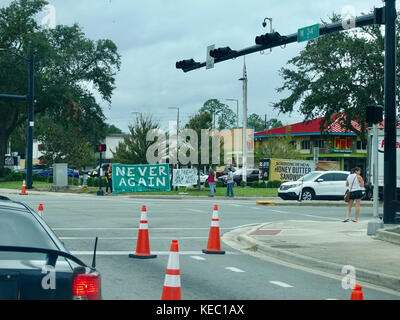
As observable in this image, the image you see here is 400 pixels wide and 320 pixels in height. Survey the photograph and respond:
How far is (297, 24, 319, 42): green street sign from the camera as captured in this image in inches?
749

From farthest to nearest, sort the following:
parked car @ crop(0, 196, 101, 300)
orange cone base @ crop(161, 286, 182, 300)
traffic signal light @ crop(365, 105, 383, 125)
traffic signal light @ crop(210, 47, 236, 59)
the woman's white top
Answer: traffic signal light @ crop(210, 47, 236, 59)
the woman's white top
traffic signal light @ crop(365, 105, 383, 125)
orange cone base @ crop(161, 286, 182, 300)
parked car @ crop(0, 196, 101, 300)

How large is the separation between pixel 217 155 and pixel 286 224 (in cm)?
2626

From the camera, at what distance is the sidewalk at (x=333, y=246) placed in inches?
405

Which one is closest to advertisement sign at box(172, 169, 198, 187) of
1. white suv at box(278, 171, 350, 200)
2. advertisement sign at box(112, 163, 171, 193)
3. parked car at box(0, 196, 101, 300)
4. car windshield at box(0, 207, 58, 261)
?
advertisement sign at box(112, 163, 171, 193)

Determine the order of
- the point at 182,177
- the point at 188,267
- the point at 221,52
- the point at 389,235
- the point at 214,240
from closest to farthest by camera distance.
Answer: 1. the point at 188,267
2. the point at 214,240
3. the point at 389,235
4. the point at 221,52
5. the point at 182,177

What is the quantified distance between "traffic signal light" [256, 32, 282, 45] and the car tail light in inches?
623

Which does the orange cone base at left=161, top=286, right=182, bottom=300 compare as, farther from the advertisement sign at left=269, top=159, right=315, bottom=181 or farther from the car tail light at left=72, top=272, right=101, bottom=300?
the advertisement sign at left=269, top=159, right=315, bottom=181

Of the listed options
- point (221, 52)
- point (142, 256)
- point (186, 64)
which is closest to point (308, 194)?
point (186, 64)

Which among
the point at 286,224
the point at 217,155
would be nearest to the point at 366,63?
the point at 217,155

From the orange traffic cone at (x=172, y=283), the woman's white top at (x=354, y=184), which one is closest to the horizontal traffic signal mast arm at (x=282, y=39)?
the woman's white top at (x=354, y=184)

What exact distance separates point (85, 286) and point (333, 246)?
9602mm

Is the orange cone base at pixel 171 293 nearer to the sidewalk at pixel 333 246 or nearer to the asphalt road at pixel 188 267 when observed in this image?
the asphalt road at pixel 188 267

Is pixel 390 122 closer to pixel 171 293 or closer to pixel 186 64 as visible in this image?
pixel 186 64

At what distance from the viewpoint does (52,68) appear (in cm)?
5822
